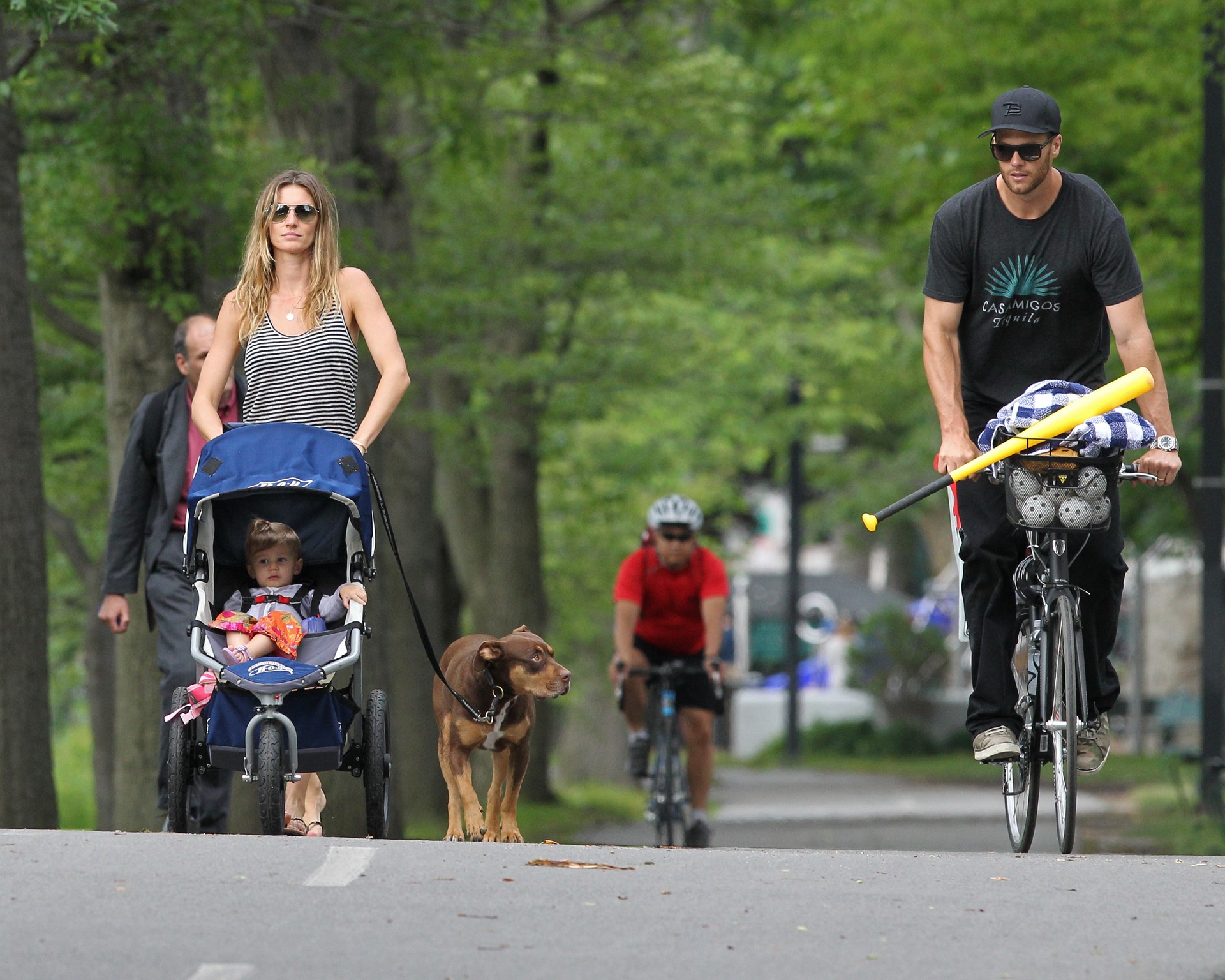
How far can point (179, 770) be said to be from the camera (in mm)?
7020

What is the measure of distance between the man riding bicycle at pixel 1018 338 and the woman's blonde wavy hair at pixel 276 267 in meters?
2.03

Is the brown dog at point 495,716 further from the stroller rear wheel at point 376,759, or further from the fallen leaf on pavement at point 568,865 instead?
the fallen leaf on pavement at point 568,865

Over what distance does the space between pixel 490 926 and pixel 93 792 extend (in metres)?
15.8

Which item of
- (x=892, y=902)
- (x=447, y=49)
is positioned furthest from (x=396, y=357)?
(x=447, y=49)

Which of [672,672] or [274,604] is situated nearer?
[274,604]

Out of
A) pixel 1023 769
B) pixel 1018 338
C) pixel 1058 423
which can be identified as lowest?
pixel 1023 769

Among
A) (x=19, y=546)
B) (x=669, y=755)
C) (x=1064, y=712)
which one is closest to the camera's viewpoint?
(x=1064, y=712)

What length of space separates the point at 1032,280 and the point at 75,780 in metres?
17.3

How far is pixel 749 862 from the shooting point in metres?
6.40

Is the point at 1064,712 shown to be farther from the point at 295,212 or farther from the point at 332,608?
the point at 295,212

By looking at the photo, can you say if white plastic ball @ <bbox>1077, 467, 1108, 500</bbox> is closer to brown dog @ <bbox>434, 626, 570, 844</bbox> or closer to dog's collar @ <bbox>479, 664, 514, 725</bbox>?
brown dog @ <bbox>434, 626, 570, 844</bbox>

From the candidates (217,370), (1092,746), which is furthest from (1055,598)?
(217,370)

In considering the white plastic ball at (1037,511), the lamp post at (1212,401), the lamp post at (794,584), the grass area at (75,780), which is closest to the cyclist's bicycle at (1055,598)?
the white plastic ball at (1037,511)

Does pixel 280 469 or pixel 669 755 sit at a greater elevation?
pixel 280 469
